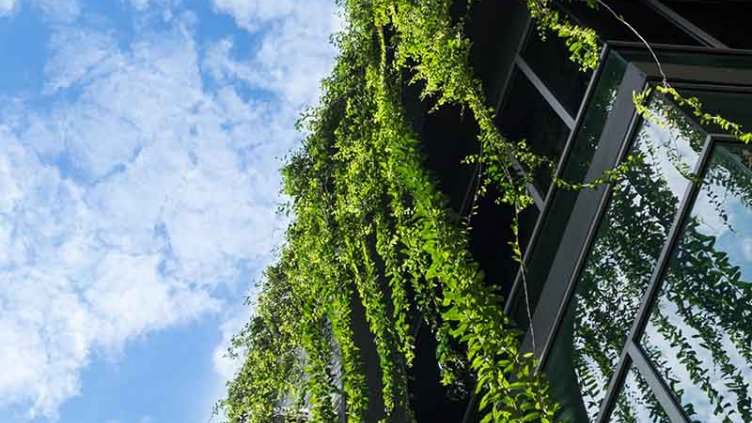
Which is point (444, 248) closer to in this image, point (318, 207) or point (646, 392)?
point (646, 392)

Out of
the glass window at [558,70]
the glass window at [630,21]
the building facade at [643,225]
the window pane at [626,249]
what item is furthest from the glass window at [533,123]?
the window pane at [626,249]

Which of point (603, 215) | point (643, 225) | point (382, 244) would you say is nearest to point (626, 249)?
point (643, 225)

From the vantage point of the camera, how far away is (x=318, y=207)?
5.94 metres

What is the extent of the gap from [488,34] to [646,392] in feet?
12.4

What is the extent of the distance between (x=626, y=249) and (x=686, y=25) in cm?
238

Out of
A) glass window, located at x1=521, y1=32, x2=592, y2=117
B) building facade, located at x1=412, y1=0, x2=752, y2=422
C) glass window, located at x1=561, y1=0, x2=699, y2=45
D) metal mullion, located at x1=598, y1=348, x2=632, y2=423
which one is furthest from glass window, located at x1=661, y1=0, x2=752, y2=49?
metal mullion, located at x1=598, y1=348, x2=632, y2=423

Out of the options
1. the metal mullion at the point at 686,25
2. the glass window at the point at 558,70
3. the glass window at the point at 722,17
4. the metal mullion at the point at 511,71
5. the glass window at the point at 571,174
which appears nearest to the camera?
the glass window at the point at 571,174

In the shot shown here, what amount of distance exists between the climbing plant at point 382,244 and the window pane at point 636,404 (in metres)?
0.38

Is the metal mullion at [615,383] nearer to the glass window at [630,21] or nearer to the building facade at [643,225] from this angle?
the building facade at [643,225]

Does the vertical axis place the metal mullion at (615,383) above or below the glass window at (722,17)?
below

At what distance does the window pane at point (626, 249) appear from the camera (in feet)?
10.0

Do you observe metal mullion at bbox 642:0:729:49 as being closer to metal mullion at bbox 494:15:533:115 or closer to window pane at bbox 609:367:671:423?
metal mullion at bbox 494:15:533:115

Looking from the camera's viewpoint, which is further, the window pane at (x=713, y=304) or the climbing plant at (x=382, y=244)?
the climbing plant at (x=382, y=244)

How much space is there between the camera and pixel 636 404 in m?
2.93
